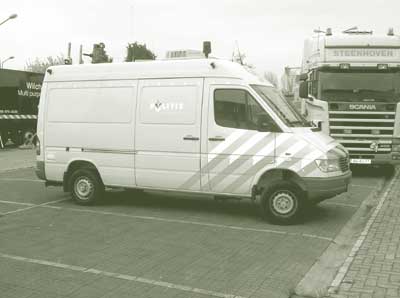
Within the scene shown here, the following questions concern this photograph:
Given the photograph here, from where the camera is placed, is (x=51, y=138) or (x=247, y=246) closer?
(x=247, y=246)

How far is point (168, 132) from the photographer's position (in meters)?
9.45

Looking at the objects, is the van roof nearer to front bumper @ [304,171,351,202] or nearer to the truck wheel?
front bumper @ [304,171,351,202]

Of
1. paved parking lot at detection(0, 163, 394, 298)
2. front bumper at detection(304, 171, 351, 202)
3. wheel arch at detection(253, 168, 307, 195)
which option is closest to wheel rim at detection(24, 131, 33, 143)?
paved parking lot at detection(0, 163, 394, 298)

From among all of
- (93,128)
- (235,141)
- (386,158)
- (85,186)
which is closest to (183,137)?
(235,141)

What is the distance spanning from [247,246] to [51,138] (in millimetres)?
A: 4831

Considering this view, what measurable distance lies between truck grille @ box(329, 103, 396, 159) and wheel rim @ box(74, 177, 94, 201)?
687cm

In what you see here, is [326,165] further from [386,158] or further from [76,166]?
[386,158]

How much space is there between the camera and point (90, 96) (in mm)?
10141

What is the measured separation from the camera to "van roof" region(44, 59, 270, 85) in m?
9.19

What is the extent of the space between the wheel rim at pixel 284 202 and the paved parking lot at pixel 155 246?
31cm

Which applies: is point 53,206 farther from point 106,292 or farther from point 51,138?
point 106,292

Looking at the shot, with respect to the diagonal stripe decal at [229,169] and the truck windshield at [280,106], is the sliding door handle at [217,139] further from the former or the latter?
the truck windshield at [280,106]

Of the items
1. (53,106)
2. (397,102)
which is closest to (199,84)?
(53,106)

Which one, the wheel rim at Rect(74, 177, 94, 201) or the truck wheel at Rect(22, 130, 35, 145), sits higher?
the truck wheel at Rect(22, 130, 35, 145)
